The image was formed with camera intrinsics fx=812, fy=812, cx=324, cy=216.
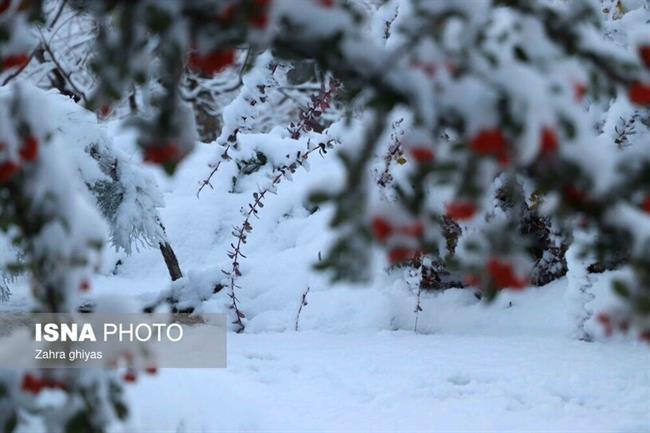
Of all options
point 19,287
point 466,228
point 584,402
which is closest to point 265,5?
point 584,402

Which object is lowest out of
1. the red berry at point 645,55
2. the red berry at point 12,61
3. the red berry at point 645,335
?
the red berry at point 645,335

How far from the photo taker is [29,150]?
4.29ft

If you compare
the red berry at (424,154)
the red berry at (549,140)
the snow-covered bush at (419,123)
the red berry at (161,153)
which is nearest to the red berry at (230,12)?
the snow-covered bush at (419,123)

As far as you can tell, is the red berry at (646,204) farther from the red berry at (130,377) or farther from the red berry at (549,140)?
the red berry at (130,377)

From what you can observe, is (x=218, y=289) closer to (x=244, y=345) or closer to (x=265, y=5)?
(x=244, y=345)

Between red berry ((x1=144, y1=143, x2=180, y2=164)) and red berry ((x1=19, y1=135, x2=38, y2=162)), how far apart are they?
19 cm

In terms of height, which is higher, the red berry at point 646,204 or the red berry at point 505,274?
the red berry at point 646,204

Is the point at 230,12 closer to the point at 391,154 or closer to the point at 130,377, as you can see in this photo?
the point at 130,377

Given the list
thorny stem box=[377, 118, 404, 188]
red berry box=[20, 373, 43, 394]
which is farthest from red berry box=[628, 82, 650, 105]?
thorny stem box=[377, 118, 404, 188]

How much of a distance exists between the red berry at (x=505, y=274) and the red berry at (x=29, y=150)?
744 mm

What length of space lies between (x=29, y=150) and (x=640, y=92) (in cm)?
97

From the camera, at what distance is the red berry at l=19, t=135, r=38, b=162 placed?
4.29 ft

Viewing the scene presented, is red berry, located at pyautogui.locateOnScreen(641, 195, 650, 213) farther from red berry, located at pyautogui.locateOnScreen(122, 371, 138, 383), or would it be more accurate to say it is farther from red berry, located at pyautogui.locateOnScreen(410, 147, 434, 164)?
red berry, located at pyautogui.locateOnScreen(122, 371, 138, 383)

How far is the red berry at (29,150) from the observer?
1.31 meters
